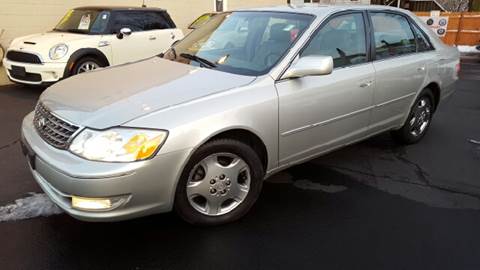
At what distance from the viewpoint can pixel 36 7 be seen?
395 inches

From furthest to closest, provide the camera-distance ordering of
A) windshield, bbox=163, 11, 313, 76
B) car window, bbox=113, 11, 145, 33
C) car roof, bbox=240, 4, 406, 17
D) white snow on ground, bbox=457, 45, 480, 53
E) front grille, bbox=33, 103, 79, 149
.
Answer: white snow on ground, bbox=457, 45, 480, 53 → car window, bbox=113, 11, 145, 33 → car roof, bbox=240, 4, 406, 17 → windshield, bbox=163, 11, 313, 76 → front grille, bbox=33, 103, 79, 149

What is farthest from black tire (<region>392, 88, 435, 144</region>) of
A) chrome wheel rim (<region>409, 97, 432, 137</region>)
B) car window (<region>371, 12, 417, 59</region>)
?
A: car window (<region>371, 12, 417, 59</region>)

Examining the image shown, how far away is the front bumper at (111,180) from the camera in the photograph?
2.66 m

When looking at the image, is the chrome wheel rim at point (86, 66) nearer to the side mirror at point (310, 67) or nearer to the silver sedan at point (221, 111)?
the silver sedan at point (221, 111)

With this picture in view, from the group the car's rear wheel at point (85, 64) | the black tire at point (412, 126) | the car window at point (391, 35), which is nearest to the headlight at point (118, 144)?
the car window at point (391, 35)

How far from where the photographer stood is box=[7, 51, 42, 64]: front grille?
25.2ft

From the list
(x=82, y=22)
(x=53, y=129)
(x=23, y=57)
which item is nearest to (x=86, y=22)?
(x=82, y=22)

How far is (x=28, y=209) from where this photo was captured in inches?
140

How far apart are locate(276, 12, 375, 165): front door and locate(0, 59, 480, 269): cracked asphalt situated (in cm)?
44

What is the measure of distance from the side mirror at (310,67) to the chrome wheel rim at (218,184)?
800 mm

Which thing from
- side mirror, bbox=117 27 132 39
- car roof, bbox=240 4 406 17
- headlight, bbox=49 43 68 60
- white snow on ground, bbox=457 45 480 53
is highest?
car roof, bbox=240 4 406 17

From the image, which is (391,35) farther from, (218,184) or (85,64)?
(85,64)

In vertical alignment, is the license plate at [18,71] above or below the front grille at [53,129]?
below

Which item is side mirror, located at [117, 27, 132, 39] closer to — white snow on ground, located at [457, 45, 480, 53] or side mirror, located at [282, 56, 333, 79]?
side mirror, located at [282, 56, 333, 79]
